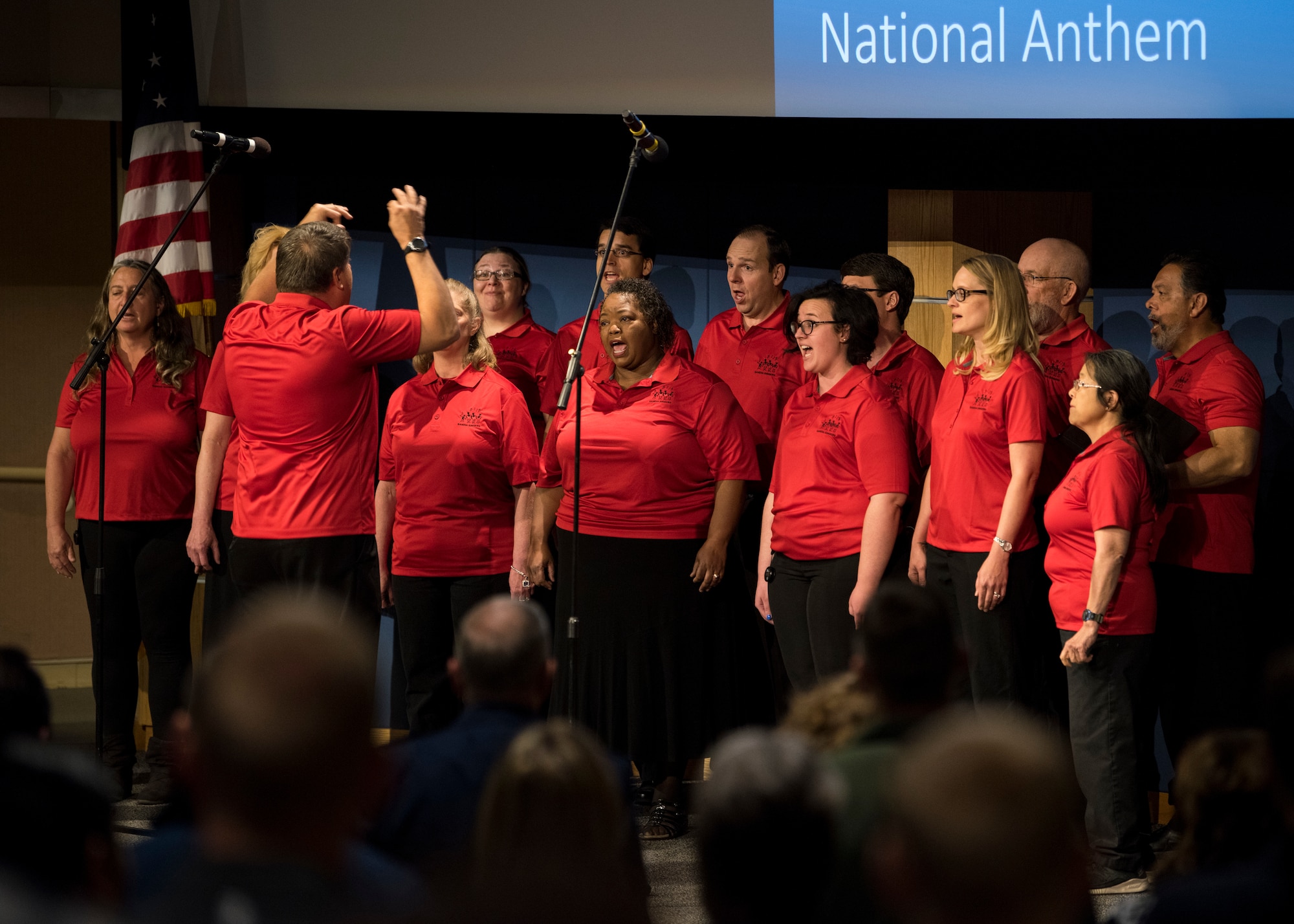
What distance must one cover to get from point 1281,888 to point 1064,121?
409cm

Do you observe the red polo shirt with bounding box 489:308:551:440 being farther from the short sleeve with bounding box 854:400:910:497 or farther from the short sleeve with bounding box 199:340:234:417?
the short sleeve with bounding box 854:400:910:497

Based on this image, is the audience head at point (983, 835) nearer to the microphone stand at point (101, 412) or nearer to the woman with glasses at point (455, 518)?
the microphone stand at point (101, 412)

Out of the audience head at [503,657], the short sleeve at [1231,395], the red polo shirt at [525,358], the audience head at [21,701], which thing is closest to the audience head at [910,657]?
the audience head at [503,657]

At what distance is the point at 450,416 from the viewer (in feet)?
15.7

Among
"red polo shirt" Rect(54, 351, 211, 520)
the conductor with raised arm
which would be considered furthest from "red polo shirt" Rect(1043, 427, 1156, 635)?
"red polo shirt" Rect(54, 351, 211, 520)

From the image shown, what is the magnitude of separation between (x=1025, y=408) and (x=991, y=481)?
241mm

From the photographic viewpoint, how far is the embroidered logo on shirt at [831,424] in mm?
4359

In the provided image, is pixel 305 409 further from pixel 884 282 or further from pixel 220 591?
pixel 884 282

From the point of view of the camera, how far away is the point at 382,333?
400cm

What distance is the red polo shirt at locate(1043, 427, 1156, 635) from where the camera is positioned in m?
3.79

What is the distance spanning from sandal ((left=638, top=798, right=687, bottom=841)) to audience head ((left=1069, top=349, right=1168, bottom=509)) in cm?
173

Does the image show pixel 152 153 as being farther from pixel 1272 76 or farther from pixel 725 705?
pixel 1272 76

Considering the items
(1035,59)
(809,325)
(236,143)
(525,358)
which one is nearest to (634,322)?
(809,325)

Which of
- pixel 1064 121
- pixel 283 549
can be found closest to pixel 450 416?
pixel 283 549
